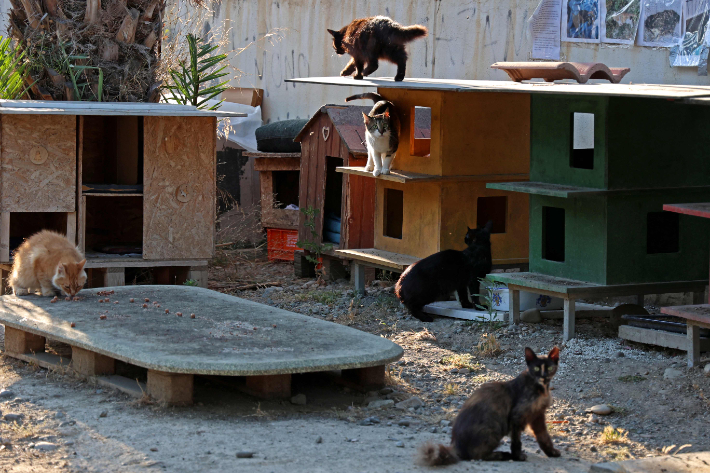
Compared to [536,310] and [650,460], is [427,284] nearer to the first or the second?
[536,310]

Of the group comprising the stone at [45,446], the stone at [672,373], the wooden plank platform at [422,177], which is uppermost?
the wooden plank platform at [422,177]

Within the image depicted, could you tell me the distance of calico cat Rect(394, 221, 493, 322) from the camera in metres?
7.67

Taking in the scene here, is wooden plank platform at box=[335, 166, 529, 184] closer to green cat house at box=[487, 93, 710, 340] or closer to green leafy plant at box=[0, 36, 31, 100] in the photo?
green cat house at box=[487, 93, 710, 340]

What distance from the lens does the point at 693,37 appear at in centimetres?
805

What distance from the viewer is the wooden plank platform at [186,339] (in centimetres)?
514

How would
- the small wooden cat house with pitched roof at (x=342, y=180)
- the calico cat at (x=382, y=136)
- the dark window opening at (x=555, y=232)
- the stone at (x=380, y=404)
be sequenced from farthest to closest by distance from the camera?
the small wooden cat house with pitched roof at (x=342, y=180) < the calico cat at (x=382, y=136) < the dark window opening at (x=555, y=232) < the stone at (x=380, y=404)

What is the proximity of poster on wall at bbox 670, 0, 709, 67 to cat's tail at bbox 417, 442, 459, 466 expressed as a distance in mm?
5172

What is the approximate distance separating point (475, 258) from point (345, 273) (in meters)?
2.38

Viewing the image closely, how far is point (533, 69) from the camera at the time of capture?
7754 millimetres

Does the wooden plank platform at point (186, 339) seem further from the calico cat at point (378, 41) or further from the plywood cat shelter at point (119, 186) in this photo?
the calico cat at point (378, 41)

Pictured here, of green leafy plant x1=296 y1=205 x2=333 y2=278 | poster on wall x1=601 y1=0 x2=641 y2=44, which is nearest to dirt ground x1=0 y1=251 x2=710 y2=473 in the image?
green leafy plant x1=296 y1=205 x2=333 y2=278

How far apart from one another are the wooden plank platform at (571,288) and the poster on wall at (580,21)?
292 centimetres

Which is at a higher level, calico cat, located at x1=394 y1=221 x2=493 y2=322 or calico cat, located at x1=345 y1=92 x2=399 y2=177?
calico cat, located at x1=345 y1=92 x2=399 y2=177

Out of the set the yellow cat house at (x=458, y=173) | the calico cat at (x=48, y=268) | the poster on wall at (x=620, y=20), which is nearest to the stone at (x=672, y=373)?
the yellow cat house at (x=458, y=173)
